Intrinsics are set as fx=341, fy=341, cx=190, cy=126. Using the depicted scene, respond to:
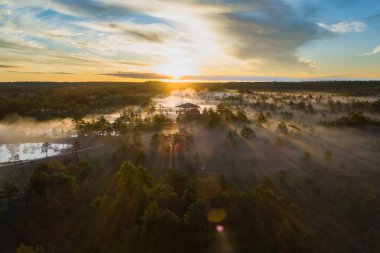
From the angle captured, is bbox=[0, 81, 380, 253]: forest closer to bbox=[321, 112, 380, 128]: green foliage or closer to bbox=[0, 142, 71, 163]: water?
bbox=[0, 142, 71, 163]: water

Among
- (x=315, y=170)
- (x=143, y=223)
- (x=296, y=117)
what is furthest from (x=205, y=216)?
(x=296, y=117)

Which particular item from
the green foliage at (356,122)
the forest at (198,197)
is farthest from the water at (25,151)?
the green foliage at (356,122)

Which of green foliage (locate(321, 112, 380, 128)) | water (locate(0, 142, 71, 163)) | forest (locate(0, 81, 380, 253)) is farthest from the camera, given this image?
green foliage (locate(321, 112, 380, 128))

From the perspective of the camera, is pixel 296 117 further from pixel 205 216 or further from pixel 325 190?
pixel 205 216

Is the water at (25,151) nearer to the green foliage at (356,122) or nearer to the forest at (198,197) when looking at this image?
the forest at (198,197)

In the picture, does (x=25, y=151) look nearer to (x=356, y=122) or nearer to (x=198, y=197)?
(x=198, y=197)

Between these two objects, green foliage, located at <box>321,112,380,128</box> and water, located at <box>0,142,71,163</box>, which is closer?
water, located at <box>0,142,71,163</box>

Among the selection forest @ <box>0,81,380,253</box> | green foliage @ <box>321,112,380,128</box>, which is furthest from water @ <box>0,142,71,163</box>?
green foliage @ <box>321,112,380,128</box>

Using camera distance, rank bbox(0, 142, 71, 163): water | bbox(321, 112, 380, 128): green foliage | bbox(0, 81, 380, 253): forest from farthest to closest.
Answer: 1. bbox(321, 112, 380, 128): green foliage
2. bbox(0, 142, 71, 163): water
3. bbox(0, 81, 380, 253): forest
